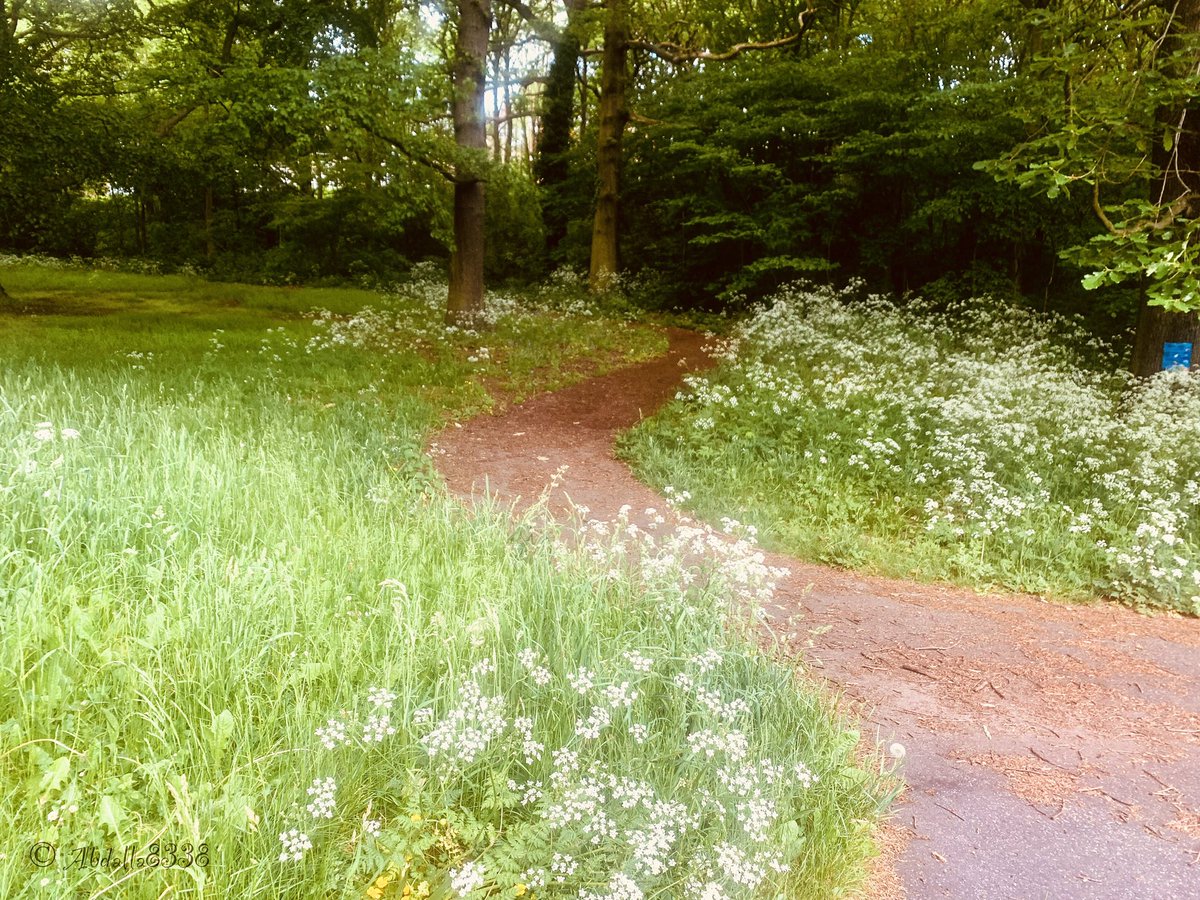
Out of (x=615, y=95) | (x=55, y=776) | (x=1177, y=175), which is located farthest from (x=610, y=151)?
(x=55, y=776)

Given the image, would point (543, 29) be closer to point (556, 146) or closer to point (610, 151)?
point (610, 151)

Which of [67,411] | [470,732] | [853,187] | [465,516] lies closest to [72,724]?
[470,732]

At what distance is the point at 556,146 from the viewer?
25594 mm

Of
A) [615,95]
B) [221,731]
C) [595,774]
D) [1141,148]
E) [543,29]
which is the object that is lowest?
[595,774]

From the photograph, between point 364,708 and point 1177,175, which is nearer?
point 364,708

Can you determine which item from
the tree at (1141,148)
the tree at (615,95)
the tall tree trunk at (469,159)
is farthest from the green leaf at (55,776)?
the tree at (615,95)

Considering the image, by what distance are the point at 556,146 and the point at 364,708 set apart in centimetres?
2584

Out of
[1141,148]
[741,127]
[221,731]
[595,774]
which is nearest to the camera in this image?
[221,731]

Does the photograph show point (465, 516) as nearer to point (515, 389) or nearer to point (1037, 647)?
point (1037, 647)

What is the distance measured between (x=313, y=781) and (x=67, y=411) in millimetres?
4966

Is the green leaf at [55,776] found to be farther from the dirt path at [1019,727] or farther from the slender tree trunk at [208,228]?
the slender tree trunk at [208,228]

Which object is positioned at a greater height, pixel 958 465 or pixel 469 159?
pixel 469 159

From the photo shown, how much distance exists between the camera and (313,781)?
2262mm
